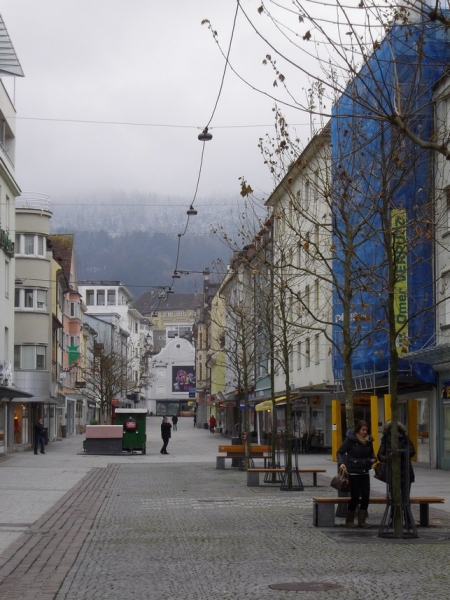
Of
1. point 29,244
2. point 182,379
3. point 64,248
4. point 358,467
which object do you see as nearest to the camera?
point 358,467

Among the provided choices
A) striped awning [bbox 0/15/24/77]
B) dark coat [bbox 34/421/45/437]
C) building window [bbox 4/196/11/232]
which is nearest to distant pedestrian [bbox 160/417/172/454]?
dark coat [bbox 34/421/45/437]

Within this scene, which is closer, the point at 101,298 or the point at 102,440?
the point at 102,440

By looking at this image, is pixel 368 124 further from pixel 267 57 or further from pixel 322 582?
pixel 322 582

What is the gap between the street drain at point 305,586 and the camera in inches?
386

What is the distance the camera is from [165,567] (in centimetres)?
1150

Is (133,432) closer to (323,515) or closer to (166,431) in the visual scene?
(166,431)

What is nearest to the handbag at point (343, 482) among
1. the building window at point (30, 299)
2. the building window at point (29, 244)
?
the building window at point (29, 244)

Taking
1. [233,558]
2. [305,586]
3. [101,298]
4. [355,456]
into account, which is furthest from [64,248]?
[101,298]

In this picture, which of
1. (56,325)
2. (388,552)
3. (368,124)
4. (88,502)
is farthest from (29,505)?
(56,325)

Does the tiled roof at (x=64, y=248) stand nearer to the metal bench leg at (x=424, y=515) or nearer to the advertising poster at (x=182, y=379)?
the metal bench leg at (x=424, y=515)

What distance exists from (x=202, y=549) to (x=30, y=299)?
45369mm

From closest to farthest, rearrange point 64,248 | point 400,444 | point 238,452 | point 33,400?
point 400,444, point 238,452, point 33,400, point 64,248

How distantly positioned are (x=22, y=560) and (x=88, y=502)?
903 cm

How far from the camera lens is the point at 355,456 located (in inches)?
610
